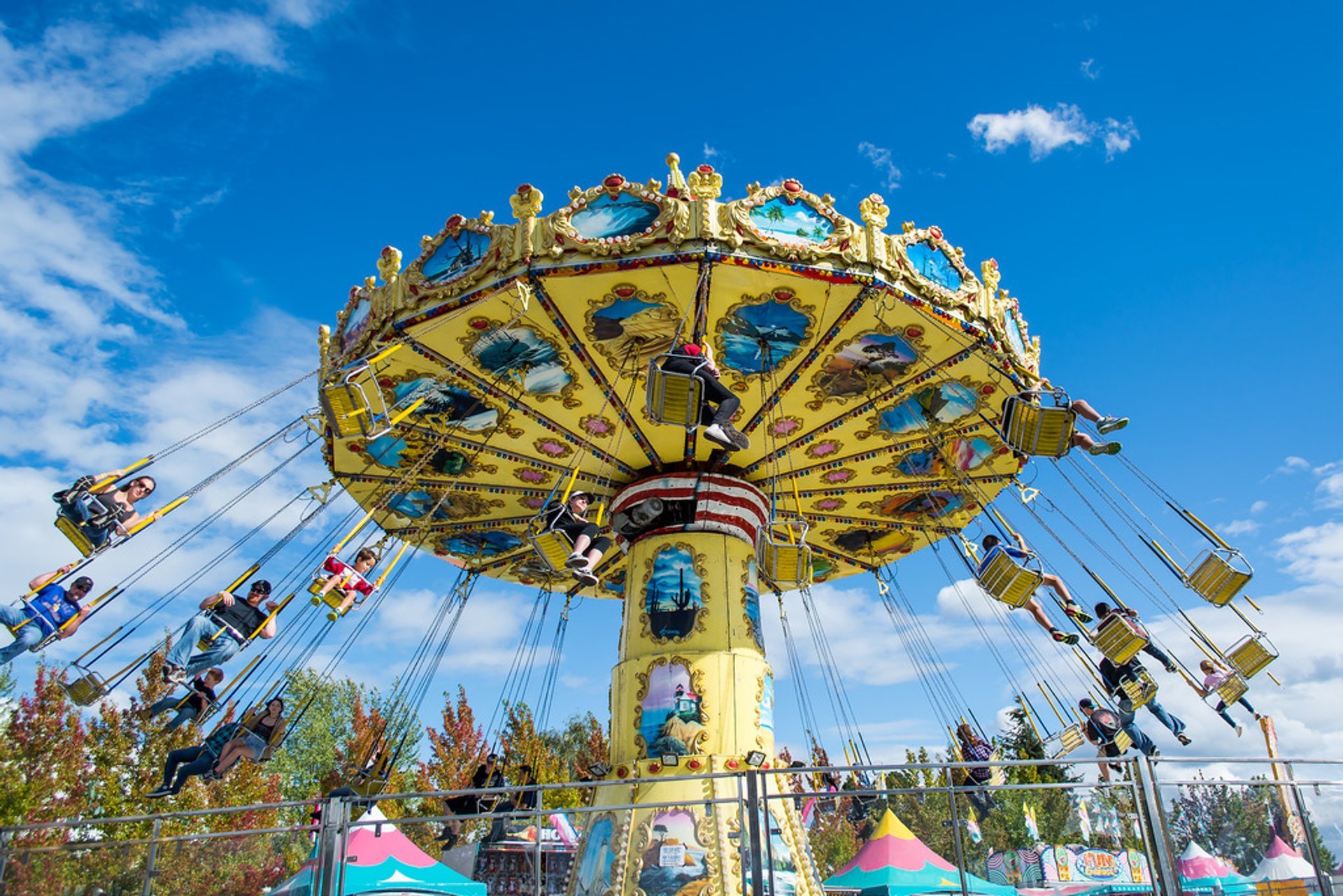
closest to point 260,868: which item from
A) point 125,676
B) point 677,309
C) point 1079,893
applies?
point 125,676

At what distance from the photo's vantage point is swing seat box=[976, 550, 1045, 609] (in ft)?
33.0

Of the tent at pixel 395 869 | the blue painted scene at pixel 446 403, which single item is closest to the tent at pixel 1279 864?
the blue painted scene at pixel 446 403

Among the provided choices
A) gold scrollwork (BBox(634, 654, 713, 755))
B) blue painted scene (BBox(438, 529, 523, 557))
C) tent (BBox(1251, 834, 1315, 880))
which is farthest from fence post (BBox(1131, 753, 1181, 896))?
blue painted scene (BBox(438, 529, 523, 557))

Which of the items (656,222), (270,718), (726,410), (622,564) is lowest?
(270,718)

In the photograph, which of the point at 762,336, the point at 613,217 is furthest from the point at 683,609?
the point at 613,217

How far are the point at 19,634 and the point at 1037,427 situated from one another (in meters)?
9.44

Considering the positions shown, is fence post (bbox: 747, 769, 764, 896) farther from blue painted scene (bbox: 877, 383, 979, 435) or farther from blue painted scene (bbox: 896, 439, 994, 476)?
blue painted scene (bbox: 896, 439, 994, 476)

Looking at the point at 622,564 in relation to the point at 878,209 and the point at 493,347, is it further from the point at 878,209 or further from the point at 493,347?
the point at 878,209

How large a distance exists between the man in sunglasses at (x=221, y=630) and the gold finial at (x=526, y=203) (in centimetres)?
469

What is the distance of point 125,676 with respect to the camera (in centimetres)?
897

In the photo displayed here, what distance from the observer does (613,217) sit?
8594mm

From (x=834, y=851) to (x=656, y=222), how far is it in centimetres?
1955

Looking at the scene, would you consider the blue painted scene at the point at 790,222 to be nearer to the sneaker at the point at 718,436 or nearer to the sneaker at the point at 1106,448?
the sneaker at the point at 718,436

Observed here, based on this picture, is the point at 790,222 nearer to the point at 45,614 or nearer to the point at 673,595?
the point at 673,595
